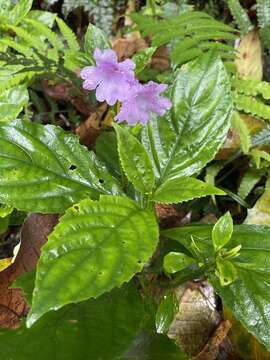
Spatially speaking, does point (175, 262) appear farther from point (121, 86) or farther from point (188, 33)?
point (188, 33)

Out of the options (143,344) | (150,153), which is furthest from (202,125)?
(143,344)

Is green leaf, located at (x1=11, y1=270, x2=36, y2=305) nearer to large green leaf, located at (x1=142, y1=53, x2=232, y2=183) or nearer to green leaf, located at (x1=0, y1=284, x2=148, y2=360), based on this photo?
green leaf, located at (x1=0, y1=284, x2=148, y2=360)

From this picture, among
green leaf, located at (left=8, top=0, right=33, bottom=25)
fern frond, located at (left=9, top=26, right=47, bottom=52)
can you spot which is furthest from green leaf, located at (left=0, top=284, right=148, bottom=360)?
green leaf, located at (left=8, top=0, right=33, bottom=25)

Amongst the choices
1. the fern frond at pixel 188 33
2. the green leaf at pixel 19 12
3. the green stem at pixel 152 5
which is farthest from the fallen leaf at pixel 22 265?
the green stem at pixel 152 5

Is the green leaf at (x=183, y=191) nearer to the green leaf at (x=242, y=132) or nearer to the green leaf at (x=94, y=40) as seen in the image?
the green leaf at (x=94, y=40)

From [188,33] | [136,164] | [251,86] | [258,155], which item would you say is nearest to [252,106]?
[251,86]

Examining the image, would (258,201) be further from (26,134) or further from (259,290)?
(26,134)

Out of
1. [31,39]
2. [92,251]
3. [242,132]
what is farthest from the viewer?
[31,39]
